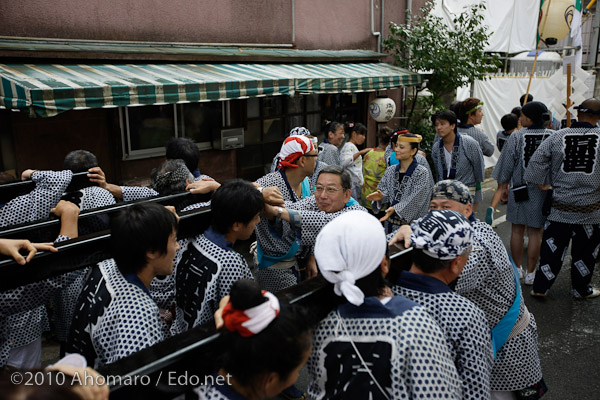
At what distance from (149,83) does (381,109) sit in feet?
18.8

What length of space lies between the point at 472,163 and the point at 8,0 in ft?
19.8

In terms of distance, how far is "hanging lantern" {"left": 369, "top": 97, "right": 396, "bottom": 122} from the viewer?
9.97 m

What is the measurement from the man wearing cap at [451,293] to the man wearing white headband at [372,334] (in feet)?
0.58

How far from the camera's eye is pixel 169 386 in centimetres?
149

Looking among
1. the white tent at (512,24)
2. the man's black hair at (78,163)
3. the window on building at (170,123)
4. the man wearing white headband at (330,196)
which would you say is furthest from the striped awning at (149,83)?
the white tent at (512,24)

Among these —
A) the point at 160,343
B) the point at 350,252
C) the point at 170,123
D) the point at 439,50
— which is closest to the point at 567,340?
the point at 350,252

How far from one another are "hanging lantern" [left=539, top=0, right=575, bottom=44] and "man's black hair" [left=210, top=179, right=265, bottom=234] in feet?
35.5

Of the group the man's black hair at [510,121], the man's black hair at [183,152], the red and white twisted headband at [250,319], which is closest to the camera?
the red and white twisted headband at [250,319]

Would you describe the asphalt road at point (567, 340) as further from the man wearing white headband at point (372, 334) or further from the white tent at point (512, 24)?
the white tent at point (512, 24)

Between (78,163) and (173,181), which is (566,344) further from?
(78,163)

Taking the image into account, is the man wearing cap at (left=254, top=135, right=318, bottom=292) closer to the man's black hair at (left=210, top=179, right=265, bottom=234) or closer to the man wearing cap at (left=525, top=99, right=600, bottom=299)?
the man's black hair at (left=210, top=179, right=265, bottom=234)

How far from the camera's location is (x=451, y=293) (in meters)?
2.07

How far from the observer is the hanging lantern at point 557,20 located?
36.1 feet

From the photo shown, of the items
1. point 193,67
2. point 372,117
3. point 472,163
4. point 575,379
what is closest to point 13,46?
point 193,67
